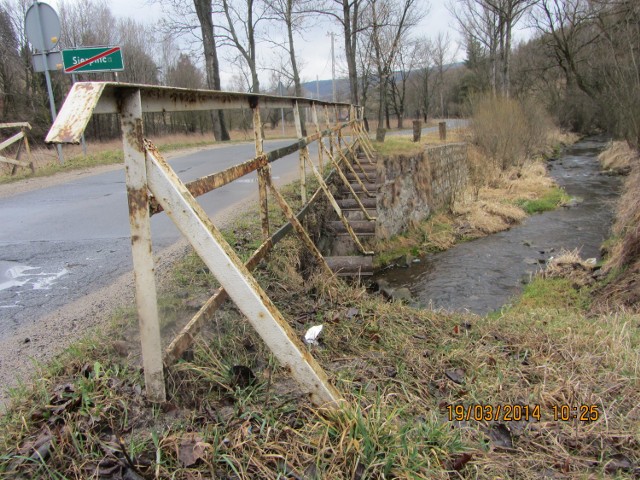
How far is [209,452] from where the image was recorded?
2002 mm

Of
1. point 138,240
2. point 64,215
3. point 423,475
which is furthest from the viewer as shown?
point 64,215

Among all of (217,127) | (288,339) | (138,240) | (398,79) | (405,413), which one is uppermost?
(398,79)

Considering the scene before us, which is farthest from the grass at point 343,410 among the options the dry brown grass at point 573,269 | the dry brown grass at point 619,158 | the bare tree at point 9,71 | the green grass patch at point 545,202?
the bare tree at point 9,71

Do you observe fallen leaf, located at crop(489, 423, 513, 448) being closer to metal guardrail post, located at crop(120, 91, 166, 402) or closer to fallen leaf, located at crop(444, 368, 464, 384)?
fallen leaf, located at crop(444, 368, 464, 384)

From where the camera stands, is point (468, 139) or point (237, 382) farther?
point (468, 139)

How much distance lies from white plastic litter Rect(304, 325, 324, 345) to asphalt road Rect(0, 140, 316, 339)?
77.7 inches

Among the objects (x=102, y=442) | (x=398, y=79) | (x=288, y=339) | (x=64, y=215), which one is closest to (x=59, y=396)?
(x=102, y=442)

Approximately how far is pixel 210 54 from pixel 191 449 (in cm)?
2286

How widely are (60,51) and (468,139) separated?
43.6ft

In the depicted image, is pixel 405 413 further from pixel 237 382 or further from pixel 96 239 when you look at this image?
pixel 96 239

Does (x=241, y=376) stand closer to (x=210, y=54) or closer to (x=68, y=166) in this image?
(x=68, y=166)

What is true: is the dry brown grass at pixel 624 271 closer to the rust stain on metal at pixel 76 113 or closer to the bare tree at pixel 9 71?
the rust stain on metal at pixel 76 113
